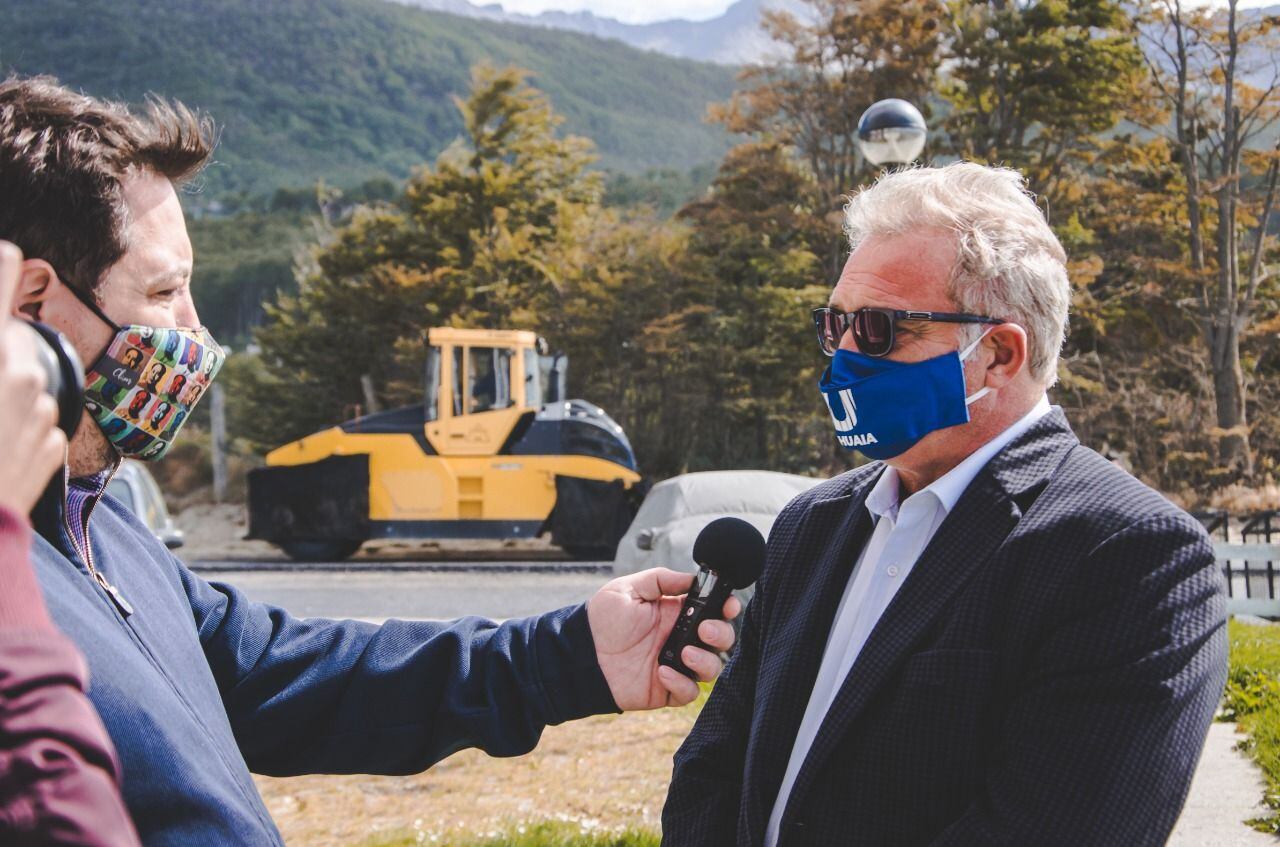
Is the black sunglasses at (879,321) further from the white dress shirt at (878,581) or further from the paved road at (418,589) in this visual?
the paved road at (418,589)

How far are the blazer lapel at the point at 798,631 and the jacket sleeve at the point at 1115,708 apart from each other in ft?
1.39

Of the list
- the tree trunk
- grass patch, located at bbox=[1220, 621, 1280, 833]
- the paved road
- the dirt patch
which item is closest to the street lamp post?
grass patch, located at bbox=[1220, 621, 1280, 833]

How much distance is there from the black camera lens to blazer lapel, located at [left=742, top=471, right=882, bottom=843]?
5.25ft

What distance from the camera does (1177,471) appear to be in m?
21.0

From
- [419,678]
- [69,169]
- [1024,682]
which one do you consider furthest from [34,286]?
[1024,682]

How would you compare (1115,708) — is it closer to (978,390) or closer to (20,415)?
(978,390)

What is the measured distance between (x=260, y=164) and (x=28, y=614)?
151 m

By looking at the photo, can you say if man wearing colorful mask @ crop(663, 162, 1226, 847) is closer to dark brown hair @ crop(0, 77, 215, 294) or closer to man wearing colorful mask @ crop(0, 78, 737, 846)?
man wearing colorful mask @ crop(0, 78, 737, 846)

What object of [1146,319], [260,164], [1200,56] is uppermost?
[260,164]

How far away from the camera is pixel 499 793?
565 centimetres

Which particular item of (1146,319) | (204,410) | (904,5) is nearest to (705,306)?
(904,5)

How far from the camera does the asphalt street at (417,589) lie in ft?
41.5

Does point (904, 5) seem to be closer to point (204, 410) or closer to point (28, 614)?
point (28, 614)

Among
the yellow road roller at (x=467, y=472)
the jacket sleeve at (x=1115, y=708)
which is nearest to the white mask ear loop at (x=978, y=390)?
the jacket sleeve at (x=1115, y=708)
